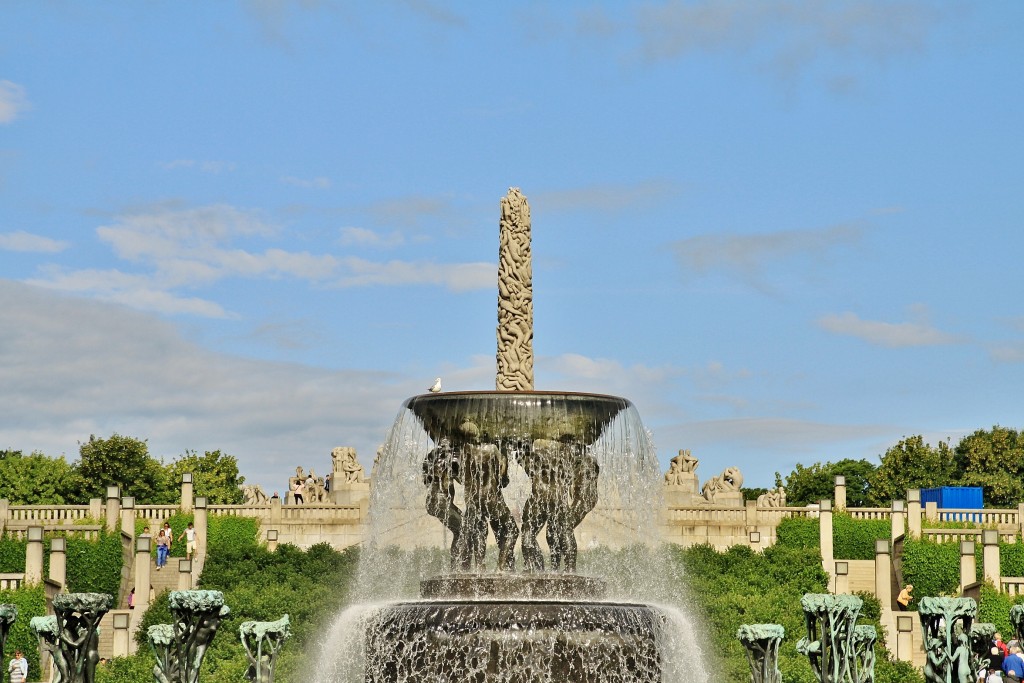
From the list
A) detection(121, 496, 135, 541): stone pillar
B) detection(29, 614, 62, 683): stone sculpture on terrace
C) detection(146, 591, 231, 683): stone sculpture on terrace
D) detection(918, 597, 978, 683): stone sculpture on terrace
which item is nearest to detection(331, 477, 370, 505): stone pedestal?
detection(121, 496, 135, 541): stone pillar

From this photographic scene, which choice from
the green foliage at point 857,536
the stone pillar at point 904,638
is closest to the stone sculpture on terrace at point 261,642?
the stone pillar at point 904,638

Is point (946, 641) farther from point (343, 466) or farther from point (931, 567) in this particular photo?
point (343, 466)

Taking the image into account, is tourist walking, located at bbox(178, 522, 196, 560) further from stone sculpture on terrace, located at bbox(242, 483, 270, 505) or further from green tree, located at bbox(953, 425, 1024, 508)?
green tree, located at bbox(953, 425, 1024, 508)

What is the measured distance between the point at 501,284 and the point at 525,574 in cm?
611

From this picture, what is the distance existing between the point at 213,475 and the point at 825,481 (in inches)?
1300

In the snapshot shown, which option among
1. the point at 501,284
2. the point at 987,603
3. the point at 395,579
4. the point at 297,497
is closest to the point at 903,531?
the point at 987,603

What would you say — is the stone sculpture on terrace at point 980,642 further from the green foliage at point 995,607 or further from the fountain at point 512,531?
the green foliage at point 995,607

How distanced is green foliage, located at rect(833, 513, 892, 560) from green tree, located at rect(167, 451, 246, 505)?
117ft

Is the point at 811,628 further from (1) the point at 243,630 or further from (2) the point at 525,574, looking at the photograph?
(1) the point at 243,630

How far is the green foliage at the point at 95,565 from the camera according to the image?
5128 centimetres

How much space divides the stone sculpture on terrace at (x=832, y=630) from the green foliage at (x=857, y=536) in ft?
98.4

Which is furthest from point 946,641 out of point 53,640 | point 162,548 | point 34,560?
point 162,548

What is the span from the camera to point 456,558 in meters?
27.2

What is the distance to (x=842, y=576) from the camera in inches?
1988
